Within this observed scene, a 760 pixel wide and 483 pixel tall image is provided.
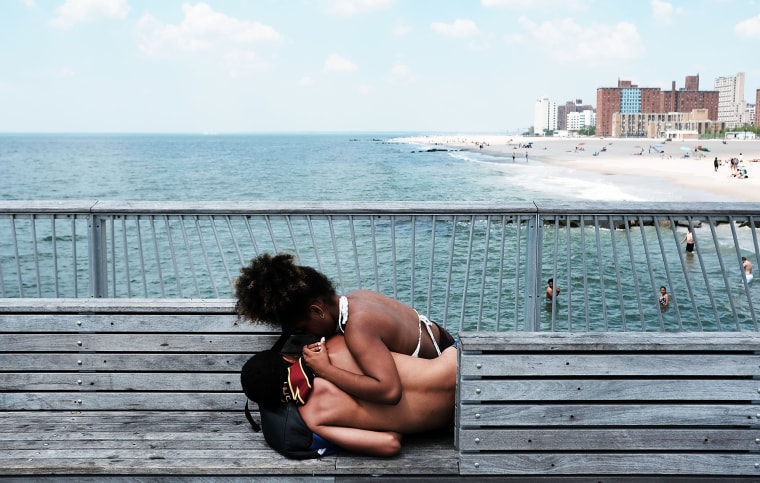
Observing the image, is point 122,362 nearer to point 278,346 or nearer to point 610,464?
point 278,346

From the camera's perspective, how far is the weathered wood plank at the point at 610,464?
3504 millimetres

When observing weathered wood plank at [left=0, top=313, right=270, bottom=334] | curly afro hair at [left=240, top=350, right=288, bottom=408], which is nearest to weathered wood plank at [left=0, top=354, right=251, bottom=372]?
weathered wood plank at [left=0, top=313, right=270, bottom=334]

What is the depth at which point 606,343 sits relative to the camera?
3.42 metres

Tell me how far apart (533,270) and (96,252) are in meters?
2.86

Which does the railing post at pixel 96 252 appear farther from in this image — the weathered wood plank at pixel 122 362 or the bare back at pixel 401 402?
the bare back at pixel 401 402

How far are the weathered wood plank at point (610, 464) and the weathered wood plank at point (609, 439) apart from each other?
33mm

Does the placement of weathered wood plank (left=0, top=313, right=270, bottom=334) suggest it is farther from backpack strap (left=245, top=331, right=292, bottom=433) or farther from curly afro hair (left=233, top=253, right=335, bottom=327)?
curly afro hair (left=233, top=253, right=335, bottom=327)

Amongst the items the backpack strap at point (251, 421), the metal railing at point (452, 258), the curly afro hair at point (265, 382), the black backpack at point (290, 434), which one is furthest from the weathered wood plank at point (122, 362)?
the metal railing at point (452, 258)

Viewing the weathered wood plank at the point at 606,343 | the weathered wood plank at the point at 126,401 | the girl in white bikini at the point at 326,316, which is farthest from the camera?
the weathered wood plank at the point at 126,401

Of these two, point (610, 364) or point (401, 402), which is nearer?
point (610, 364)

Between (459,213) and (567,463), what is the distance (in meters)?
2.21

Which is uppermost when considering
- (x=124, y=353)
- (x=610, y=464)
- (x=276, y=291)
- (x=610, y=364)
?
(x=276, y=291)

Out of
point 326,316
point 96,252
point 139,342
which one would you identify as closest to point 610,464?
point 326,316

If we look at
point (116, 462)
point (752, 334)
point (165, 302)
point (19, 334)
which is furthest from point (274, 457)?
point (752, 334)
